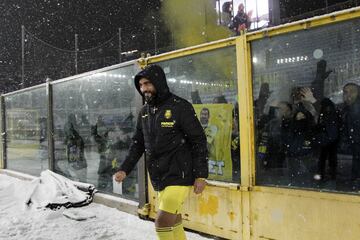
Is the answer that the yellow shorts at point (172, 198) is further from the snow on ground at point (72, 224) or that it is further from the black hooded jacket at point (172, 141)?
the snow on ground at point (72, 224)

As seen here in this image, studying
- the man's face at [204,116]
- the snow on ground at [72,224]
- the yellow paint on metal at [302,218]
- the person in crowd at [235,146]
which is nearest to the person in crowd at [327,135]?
the yellow paint on metal at [302,218]

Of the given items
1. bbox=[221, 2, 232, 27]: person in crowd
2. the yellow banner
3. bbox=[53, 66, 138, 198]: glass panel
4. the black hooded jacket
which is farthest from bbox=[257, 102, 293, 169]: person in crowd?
bbox=[221, 2, 232, 27]: person in crowd

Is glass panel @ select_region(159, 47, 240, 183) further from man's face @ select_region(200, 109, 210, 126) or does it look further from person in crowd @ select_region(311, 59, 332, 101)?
person in crowd @ select_region(311, 59, 332, 101)

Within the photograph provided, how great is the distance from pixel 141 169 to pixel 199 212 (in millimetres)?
1236

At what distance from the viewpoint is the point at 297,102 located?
12.3 feet

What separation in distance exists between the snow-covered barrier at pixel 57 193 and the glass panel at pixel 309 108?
3.47 m

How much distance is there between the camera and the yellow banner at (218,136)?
Answer: 173 inches

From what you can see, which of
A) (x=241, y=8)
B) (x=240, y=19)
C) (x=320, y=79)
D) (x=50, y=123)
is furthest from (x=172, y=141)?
(x=241, y=8)

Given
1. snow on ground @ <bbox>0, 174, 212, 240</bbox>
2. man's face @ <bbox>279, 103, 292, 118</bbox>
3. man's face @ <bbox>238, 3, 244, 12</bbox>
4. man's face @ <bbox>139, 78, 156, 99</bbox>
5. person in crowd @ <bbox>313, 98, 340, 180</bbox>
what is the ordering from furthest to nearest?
man's face @ <bbox>238, 3, 244, 12</bbox> < snow on ground @ <bbox>0, 174, 212, 240</bbox> < man's face @ <bbox>279, 103, 292, 118</bbox> < person in crowd @ <bbox>313, 98, 340, 180</bbox> < man's face @ <bbox>139, 78, 156, 99</bbox>

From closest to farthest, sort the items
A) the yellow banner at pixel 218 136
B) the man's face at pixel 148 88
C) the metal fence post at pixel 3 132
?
the man's face at pixel 148 88, the yellow banner at pixel 218 136, the metal fence post at pixel 3 132

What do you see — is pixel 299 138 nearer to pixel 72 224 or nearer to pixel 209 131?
pixel 209 131

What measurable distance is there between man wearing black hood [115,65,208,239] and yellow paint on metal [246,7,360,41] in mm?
1249

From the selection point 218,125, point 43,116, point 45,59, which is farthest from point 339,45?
point 45,59

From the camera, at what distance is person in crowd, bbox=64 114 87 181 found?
7160 mm
